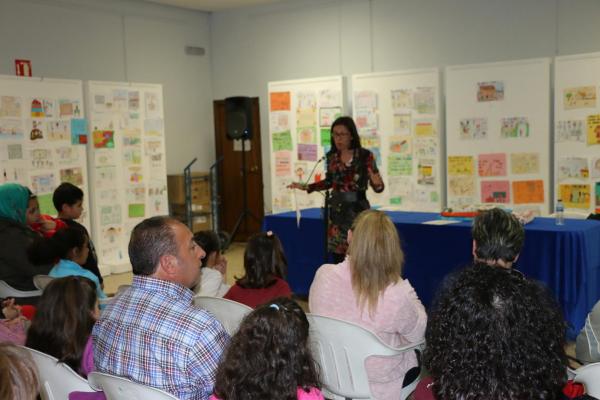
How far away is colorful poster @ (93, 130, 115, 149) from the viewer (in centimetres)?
761

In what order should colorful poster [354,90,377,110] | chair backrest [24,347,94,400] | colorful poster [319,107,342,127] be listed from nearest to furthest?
1. chair backrest [24,347,94,400]
2. colorful poster [354,90,377,110]
3. colorful poster [319,107,342,127]

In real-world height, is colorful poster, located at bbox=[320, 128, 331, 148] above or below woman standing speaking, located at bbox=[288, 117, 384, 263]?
above

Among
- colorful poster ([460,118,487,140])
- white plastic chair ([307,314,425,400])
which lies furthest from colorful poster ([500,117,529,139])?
white plastic chair ([307,314,425,400])

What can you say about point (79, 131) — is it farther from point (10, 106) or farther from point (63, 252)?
point (63, 252)

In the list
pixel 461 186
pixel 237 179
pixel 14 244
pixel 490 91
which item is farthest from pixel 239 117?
pixel 14 244

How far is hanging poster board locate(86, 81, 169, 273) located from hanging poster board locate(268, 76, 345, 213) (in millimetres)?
1476

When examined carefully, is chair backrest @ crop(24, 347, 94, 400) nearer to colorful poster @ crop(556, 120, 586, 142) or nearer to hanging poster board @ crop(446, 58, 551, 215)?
hanging poster board @ crop(446, 58, 551, 215)

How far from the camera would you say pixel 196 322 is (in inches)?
75.3

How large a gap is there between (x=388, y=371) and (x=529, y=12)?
5.63 meters

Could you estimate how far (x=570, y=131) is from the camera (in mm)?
6629

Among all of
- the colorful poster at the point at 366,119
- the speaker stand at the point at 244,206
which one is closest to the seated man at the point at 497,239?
the colorful poster at the point at 366,119

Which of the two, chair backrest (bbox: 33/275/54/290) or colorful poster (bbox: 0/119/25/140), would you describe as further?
colorful poster (bbox: 0/119/25/140)

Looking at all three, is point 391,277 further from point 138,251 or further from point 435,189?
point 435,189

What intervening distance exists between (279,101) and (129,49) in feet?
6.76
